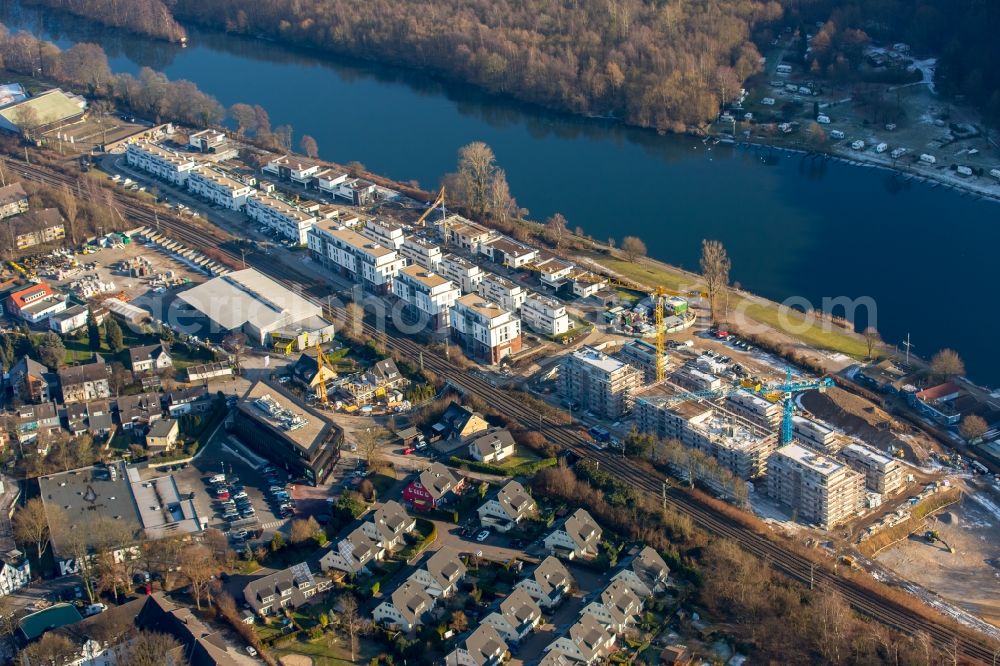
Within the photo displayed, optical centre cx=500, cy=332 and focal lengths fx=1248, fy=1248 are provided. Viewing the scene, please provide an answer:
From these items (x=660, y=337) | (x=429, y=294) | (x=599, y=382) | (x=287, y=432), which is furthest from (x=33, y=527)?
(x=660, y=337)

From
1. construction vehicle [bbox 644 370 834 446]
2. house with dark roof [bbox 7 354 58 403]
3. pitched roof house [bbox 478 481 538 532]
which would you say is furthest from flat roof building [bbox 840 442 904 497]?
house with dark roof [bbox 7 354 58 403]

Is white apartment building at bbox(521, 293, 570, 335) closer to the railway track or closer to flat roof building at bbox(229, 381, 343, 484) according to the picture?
the railway track

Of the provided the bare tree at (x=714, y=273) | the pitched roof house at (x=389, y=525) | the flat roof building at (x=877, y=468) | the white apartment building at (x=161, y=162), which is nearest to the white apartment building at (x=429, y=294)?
the bare tree at (x=714, y=273)

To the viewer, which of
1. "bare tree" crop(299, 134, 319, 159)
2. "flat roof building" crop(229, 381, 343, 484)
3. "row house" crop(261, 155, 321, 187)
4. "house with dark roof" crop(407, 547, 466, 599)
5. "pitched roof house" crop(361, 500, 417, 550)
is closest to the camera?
"house with dark roof" crop(407, 547, 466, 599)

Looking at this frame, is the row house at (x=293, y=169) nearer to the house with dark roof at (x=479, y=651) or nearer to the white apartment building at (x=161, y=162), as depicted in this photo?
the white apartment building at (x=161, y=162)

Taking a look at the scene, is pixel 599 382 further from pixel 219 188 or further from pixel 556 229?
pixel 219 188

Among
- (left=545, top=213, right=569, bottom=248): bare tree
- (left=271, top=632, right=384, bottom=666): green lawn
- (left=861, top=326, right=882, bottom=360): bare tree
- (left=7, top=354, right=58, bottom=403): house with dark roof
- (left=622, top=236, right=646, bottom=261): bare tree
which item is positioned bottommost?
→ (left=7, top=354, right=58, bottom=403): house with dark roof
